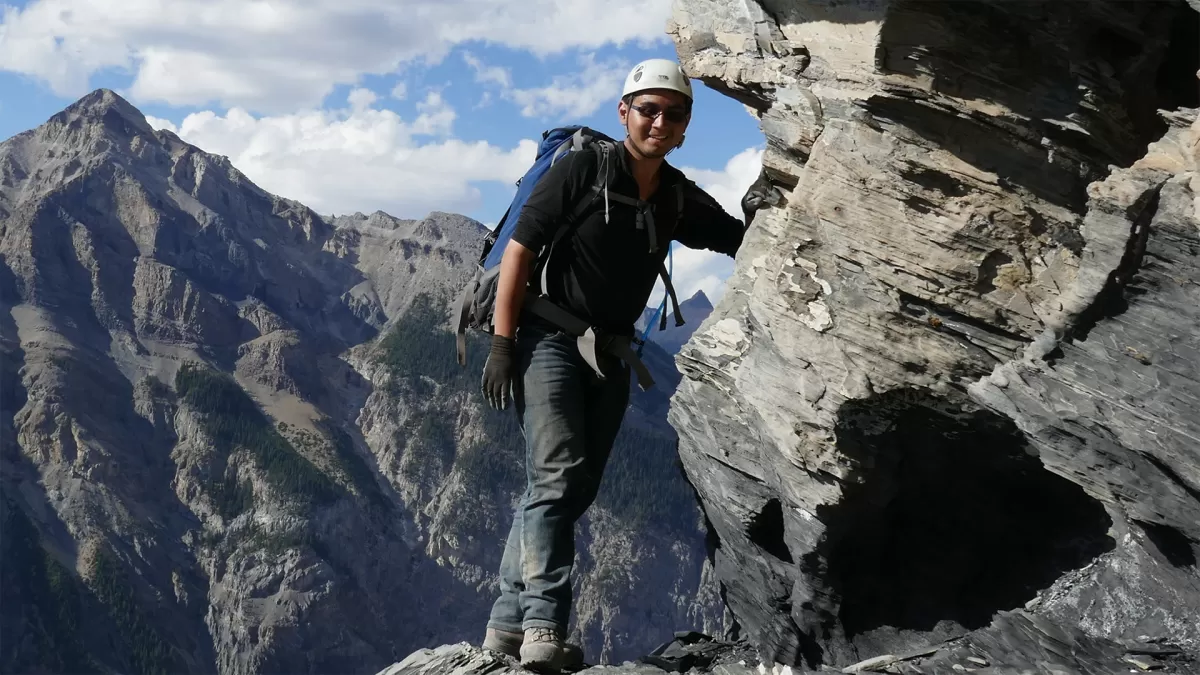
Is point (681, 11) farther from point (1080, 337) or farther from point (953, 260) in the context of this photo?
point (1080, 337)

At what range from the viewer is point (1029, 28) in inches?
→ 432

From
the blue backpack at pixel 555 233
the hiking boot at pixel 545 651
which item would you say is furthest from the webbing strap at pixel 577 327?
the hiking boot at pixel 545 651

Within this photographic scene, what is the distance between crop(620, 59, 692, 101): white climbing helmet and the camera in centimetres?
1070

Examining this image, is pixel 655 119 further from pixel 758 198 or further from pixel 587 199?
pixel 758 198

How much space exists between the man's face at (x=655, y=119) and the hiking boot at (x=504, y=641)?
506 centimetres

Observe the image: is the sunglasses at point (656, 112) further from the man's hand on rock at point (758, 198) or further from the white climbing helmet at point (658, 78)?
the man's hand on rock at point (758, 198)

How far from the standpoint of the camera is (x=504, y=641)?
11.3 metres

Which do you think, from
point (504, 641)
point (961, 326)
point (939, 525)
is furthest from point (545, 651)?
point (939, 525)

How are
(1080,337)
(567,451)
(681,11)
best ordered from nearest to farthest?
(1080,337)
(567,451)
(681,11)

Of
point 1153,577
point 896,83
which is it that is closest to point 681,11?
point 896,83

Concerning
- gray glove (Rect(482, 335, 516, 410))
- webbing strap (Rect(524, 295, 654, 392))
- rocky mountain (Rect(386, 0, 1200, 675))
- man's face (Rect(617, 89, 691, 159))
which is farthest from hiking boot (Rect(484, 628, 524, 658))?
man's face (Rect(617, 89, 691, 159))

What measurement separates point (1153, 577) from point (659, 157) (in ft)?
20.3

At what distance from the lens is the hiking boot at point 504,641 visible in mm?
11258

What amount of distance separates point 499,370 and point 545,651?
271cm
